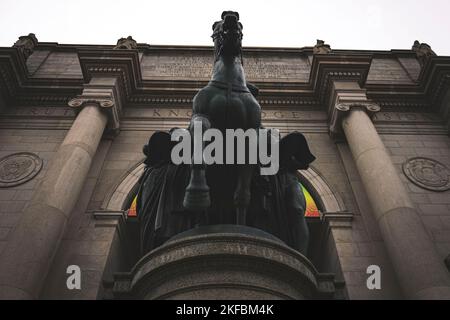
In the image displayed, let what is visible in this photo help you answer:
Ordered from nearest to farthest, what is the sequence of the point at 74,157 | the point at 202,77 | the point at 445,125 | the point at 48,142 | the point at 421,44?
the point at 74,157
the point at 48,142
the point at 445,125
the point at 202,77
the point at 421,44

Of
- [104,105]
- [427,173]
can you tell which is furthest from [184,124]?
[427,173]

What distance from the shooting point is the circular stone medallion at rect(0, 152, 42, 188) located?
9.88 meters

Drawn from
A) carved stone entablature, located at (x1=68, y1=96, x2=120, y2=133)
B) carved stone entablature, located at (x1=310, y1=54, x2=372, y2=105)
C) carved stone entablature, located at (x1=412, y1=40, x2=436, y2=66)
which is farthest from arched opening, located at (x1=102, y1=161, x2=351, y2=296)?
carved stone entablature, located at (x1=412, y1=40, x2=436, y2=66)

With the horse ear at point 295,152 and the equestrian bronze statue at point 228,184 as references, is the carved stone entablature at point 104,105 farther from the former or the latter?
the horse ear at point 295,152

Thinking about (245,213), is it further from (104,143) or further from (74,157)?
(104,143)

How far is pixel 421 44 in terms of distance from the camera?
15.4 meters

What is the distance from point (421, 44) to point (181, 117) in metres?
9.90

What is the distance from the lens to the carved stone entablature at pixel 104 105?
10.9m

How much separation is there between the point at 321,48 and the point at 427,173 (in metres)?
5.63

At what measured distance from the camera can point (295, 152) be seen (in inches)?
223

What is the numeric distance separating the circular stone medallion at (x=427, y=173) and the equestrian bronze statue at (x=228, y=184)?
5834 millimetres

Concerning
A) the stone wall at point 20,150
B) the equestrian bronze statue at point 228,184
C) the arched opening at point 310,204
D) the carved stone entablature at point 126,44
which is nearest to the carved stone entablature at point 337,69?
the arched opening at point 310,204
